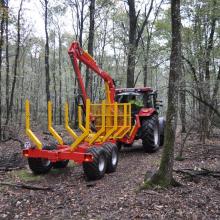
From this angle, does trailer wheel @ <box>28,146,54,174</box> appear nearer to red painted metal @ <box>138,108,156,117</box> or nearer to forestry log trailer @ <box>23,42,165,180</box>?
forestry log trailer @ <box>23,42,165,180</box>

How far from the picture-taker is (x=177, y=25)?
7230 millimetres

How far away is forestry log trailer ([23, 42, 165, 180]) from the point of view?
335 inches

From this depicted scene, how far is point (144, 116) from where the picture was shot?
12.7 m

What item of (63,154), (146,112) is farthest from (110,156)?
(146,112)

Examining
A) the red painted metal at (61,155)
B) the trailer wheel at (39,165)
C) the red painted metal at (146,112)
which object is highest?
the red painted metal at (146,112)

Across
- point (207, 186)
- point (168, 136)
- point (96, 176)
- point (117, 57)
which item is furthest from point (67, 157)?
point (117, 57)

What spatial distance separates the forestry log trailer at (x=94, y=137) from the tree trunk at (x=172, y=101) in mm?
1781

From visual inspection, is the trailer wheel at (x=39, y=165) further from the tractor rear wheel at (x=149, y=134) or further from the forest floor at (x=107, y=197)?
the tractor rear wheel at (x=149, y=134)

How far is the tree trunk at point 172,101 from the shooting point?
23.6ft

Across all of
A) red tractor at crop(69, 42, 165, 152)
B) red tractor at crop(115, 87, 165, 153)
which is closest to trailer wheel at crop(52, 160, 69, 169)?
red tractor at crop(69, 42, 165, 152)

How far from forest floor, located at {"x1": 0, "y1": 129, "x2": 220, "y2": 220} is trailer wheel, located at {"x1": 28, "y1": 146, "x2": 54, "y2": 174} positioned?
0.19 m

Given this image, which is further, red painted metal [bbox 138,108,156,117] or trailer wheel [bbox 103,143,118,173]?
red painted metal [bbox 138,108,156,117]

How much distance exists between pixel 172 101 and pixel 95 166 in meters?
2.52

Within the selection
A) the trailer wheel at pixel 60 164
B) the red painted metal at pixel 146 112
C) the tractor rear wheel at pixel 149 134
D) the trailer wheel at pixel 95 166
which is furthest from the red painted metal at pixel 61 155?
the red painted metal at pixel 146 112
